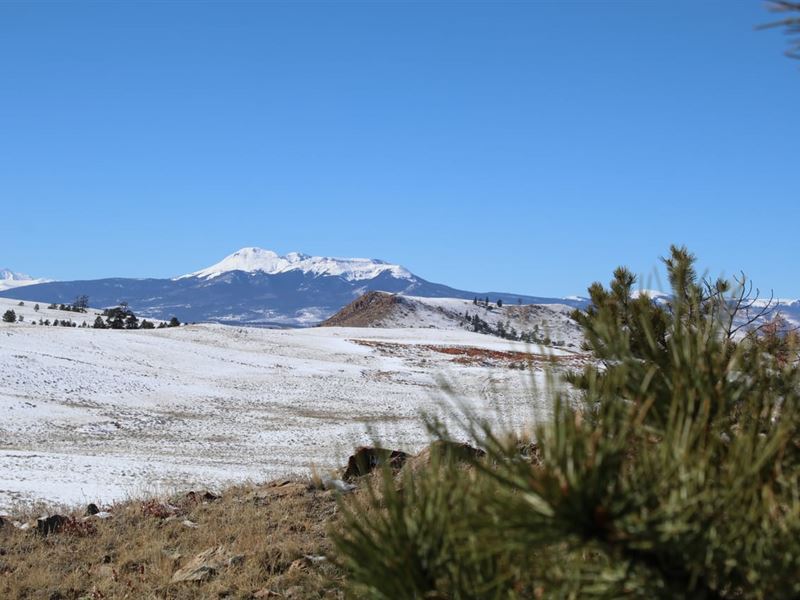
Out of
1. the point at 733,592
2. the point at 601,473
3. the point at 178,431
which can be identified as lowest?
the point at 178,431

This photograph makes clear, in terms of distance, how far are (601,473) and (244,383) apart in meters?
32.9

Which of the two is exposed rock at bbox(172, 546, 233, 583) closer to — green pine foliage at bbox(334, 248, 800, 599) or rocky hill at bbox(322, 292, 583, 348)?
green pine foliage at bbox(334, 248, 800, 599)

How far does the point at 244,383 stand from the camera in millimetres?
33344

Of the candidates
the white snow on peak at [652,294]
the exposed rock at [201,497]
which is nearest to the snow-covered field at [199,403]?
the white snow on peak at [652,294]

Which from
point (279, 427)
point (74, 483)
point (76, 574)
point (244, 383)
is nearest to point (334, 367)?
point (244, 383)

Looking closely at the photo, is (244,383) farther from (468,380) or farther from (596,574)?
(596,574)

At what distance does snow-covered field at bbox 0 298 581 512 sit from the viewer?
13.1m

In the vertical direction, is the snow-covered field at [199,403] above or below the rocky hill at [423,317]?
below

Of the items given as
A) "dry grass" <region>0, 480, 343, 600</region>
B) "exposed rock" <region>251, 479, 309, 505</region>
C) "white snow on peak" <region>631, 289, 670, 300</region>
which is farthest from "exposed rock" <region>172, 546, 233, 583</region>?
"white snow on peak" <region>631, 289, 670, 300</region>

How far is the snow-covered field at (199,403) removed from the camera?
517 inches

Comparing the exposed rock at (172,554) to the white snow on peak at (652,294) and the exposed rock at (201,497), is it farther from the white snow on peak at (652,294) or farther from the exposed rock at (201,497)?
the white snow on peak at (652,294)

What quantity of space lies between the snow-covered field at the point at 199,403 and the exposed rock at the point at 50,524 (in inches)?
98.1

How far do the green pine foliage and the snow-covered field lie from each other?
16 cm

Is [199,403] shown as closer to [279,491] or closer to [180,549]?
[279,491]
